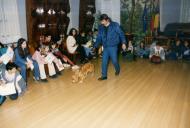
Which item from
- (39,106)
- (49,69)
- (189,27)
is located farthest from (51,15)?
(189,27)

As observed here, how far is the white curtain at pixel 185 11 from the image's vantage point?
400 inches

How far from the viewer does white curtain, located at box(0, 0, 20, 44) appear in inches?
219

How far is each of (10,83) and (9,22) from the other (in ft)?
7.27

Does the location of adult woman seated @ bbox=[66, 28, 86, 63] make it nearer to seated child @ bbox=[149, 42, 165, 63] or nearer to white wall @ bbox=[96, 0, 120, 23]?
seated child @ bbox=[149, 42, 165, 63]

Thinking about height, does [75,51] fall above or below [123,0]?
below

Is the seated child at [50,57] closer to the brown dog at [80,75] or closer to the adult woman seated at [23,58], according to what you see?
the adult woman seated at [23,58]

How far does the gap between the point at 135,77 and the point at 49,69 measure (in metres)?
2.14

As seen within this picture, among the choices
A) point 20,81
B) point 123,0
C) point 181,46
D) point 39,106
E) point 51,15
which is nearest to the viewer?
point 39,106

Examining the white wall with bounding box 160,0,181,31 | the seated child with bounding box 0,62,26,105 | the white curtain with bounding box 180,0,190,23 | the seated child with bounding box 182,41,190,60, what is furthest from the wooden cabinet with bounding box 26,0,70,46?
the white curtain with bounding box 180,0,190,23

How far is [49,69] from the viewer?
5.57 metres

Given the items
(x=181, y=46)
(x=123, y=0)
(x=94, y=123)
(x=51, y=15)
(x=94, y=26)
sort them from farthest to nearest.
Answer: (x=123, y=0) < (x=94, y=26) < (x=181, y=46) < (x=51, y=15) < (x=94, y=123)

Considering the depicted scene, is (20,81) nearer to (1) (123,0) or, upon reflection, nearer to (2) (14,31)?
(2) (14,31)

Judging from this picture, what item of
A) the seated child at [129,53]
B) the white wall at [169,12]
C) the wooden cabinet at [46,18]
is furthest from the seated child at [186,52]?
the wooden cabinet at [46,18]

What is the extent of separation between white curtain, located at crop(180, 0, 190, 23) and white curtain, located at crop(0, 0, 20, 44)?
7.52 m
